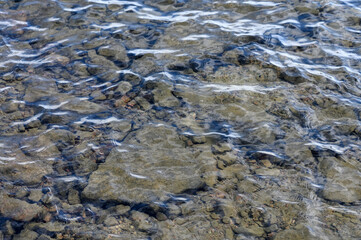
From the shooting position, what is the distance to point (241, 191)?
209 inches

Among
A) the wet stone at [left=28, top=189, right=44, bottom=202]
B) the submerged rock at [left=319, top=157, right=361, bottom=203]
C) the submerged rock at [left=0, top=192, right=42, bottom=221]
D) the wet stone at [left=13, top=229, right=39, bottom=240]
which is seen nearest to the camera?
the wet stone at [left=13, top=229, right=39, bottom=240]

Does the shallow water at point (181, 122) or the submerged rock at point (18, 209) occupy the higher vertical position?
the shallow water at point (181, 122)

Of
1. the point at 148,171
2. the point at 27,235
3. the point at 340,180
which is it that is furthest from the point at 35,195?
the point at 340,180

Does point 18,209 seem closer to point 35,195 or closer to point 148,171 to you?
point 35,195

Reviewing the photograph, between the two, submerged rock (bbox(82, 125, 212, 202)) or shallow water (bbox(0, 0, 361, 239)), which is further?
submerged rock (bbox(82, 125, 212, 202))

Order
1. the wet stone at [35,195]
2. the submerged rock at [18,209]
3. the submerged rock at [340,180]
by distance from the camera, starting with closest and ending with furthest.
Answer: the submerged rock at [18,209], the wet stone at [35,195], the submerged rock at [340,180]

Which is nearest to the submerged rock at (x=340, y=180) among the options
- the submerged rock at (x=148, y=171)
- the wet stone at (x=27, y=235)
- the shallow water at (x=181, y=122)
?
the shallow water at (x=181, y=122)

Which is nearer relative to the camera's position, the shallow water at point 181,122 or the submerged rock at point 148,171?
the shallow water at point 181,122

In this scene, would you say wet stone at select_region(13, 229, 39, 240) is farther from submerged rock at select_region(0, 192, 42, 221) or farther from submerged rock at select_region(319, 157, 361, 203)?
submerged rock at select_region(319, 157, 361, 203)

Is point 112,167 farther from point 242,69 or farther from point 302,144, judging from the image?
point 242,69

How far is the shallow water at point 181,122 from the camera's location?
494cm

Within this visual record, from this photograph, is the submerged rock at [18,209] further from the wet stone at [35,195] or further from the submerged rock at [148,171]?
the submerged rock at [148,171]

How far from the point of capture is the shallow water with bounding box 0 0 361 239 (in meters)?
4.94

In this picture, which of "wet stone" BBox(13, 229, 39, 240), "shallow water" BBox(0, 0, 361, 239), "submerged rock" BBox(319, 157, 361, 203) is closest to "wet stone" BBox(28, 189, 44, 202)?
"shallow water" BBox(0, 0, 361, 239)
